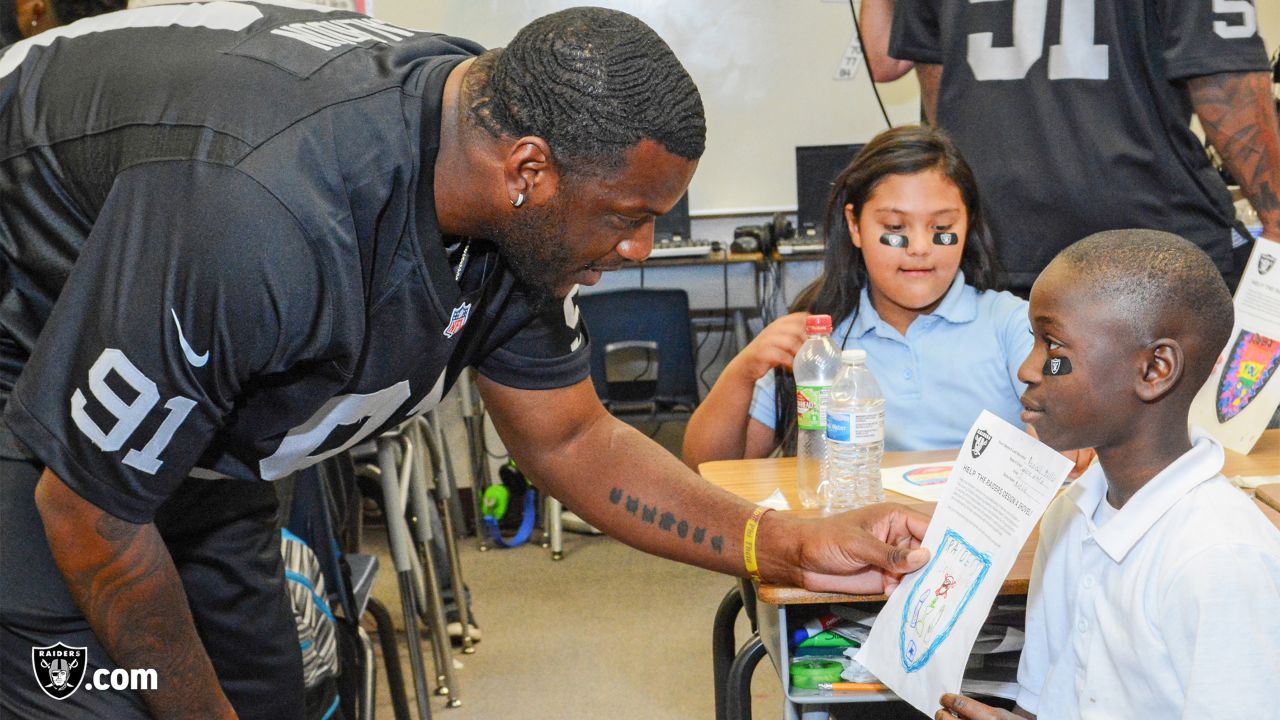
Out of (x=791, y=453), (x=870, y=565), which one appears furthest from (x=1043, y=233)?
(x=870, y=565)

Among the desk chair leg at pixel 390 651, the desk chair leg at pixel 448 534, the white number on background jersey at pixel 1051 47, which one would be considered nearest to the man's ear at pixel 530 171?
the desk chair leg at pixel 390 651

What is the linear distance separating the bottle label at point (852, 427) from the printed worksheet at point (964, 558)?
0.33 m

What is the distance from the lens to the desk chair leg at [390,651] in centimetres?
273

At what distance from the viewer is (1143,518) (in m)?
1.37

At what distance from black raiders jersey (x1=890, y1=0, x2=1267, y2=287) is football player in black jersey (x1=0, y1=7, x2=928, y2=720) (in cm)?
164

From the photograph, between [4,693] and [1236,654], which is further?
[4,693]

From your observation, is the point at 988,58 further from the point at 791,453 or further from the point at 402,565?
the point at 402,565

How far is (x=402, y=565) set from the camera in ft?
9.86

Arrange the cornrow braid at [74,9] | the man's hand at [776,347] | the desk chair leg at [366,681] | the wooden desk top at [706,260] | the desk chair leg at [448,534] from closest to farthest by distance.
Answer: the cornrow braid at [74,9], the man's hand at [776,347], the desk chair leg at [366,681], the desk chair leg at [448,534], the wooden desk top at [706,260]

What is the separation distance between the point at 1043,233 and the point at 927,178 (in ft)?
1.40

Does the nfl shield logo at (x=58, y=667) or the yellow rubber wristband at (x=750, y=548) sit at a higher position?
the nfl shield logo at (x=58, y=667)

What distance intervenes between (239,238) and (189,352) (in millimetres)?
120

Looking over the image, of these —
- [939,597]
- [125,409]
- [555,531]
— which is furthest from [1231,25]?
[555,531]

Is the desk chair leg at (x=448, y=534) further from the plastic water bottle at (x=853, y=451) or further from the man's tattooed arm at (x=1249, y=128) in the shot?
the man's tattooed arm at (x=1249, y=128)
